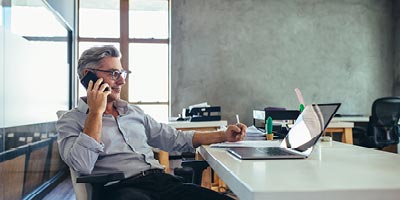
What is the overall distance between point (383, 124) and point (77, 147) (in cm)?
415

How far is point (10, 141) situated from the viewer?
2.60 metres

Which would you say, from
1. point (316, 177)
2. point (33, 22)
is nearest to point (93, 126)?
point (316, 177)

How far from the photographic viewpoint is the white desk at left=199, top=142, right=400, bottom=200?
639 millimetres

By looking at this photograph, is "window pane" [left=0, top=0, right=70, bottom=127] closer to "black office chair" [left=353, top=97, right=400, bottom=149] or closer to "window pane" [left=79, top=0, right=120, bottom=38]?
"window pane" [left=79, top=0, right=120, bottom=38]

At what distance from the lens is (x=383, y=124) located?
448 centimetres

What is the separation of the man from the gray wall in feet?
11.3

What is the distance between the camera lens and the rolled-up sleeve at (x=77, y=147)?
4.36 feet

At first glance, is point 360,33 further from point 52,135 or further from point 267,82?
point 52,135

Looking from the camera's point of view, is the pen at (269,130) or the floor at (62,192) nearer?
the pen at (269,130)

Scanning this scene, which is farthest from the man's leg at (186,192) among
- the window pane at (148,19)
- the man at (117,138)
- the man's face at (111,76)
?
the window pane at (148,19)

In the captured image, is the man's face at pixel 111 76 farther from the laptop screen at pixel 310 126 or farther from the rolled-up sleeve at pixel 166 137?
the laptop screen at pixel 310 126

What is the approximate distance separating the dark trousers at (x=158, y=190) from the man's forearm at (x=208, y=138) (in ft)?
0.80

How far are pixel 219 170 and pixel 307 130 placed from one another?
Answer: 0.37 m

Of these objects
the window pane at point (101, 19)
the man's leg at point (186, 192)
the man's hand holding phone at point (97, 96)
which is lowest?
the man's leg at point (186, 192)
